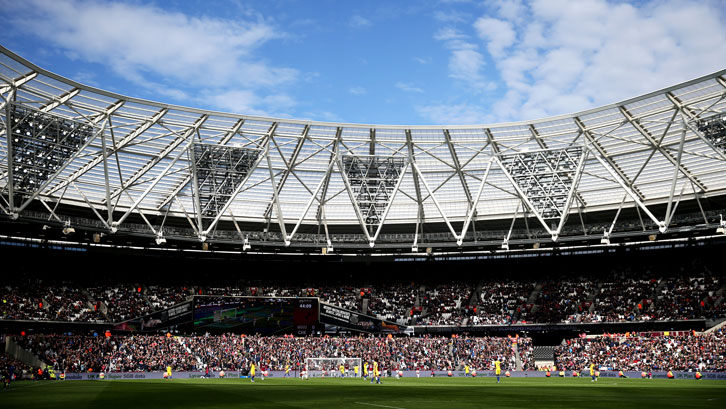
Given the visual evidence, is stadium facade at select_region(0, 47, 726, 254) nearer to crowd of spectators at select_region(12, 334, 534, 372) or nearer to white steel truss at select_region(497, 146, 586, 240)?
white steel truss at select_region(497, 146, 586, 240)

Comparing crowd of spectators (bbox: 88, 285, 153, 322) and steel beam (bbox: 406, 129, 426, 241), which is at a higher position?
steel beam (bbox: 406, 129, 426, 241)

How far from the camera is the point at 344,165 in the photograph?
2095 inches


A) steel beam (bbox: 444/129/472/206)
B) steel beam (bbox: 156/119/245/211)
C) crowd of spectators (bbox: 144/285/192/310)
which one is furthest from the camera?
crowd of spectators (bbox: 144/285/192/310)

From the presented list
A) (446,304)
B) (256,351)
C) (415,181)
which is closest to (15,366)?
(256,351)

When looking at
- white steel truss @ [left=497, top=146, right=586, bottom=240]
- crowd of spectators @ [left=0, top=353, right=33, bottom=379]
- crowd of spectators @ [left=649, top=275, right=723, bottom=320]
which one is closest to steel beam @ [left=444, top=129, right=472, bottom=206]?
white steel truss @ [left=497, top=146, right=586, bottom=240]

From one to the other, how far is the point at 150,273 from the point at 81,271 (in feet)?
22.2

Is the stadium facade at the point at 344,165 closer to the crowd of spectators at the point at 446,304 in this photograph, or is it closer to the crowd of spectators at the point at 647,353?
the crowd of spectators at the point at 446,304

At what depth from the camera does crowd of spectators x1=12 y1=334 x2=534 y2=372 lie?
172 feet

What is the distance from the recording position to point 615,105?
4419cm

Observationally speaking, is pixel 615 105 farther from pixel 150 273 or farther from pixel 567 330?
pixel 150 273

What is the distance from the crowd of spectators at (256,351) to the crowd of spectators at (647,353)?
4600 mm

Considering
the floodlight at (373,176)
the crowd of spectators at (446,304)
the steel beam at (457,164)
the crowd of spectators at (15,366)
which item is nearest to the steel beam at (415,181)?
the floodlight at (373,176)

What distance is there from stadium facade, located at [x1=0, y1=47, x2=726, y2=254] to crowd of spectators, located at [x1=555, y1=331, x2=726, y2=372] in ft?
30.2

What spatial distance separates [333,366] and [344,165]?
1851 centimetres
